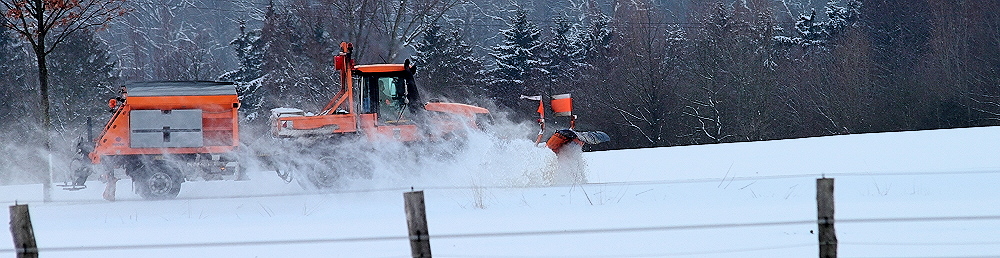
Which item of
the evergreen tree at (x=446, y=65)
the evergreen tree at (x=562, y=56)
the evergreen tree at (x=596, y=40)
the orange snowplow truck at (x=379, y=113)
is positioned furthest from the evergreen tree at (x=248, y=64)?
the orange snowplow truck at (x=379, y=113)

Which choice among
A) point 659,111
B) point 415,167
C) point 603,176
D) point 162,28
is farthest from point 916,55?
point 162,28

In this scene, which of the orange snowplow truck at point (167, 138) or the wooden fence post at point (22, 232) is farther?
the orange snowplow truck at point (167, 138)

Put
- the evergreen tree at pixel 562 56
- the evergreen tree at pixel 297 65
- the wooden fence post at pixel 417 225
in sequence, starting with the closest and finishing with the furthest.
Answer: the wooden fence post at pixel 417 225 < the evergreen tree at pixel 297 65 < the evergreen tree at pixel 562 56

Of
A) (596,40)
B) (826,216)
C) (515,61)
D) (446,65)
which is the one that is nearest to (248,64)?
(446,65)

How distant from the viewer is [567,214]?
31.9 feet

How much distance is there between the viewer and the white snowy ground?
7.83 meters

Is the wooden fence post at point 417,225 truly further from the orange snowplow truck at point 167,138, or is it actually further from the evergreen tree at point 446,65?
the evergreen tree at point 446,65

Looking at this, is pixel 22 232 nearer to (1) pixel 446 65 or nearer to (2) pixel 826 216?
(2) pixel 826 216

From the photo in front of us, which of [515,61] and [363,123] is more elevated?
[515,61]

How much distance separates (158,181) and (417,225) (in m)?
8.85

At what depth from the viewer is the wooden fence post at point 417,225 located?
18.6ft

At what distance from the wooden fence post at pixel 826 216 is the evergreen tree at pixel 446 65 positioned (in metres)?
31.0

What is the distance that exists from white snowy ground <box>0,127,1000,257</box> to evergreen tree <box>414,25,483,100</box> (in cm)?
2144

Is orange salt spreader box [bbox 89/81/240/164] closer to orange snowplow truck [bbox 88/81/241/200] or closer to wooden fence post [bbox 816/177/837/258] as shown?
orange snowplow truck [bbox 88/81/241/200]
